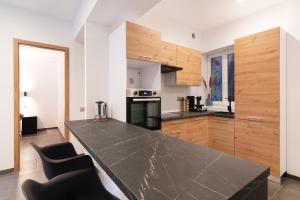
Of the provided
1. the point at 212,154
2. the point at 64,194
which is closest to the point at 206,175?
the point at 212,154

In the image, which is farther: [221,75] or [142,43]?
[221,75]

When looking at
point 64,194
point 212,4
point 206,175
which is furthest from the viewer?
point 212,4

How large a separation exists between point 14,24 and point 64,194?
2.94 meters

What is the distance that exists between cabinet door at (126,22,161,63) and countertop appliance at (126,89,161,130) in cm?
50

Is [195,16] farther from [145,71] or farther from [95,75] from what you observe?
[95,75]

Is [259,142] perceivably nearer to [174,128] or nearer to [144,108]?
[174,128]

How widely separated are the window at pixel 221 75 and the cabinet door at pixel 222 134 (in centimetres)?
73

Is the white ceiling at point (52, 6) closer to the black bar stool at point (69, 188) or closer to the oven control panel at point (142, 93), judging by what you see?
the oven control panel at point (142, 93)

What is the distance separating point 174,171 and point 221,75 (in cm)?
341

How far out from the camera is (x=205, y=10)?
2.81 meters

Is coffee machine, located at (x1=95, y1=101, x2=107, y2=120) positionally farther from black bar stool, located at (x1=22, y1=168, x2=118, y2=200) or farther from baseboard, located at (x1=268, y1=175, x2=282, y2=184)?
baseboard, located at (x1=268, y1=175, x2=282, y2=184)

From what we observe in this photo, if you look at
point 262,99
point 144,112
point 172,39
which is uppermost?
Result: point 172,39

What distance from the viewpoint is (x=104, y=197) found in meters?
1.10

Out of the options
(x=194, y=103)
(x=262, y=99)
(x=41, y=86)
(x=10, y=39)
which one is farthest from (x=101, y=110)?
(x=41, y=86)
